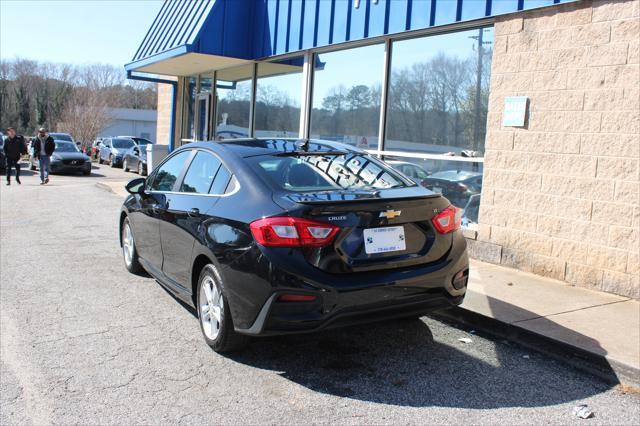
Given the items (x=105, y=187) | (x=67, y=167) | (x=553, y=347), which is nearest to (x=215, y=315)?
(x=553, y=347)

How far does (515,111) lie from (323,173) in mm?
3414

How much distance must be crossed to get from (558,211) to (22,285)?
228 inches

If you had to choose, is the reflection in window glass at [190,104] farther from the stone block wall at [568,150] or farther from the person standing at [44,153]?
the stone block wall at [568,150]

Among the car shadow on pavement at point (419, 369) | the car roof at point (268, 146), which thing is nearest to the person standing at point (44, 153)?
the car roof at point (268, 146)

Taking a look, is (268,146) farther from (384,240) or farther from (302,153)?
(384,240)

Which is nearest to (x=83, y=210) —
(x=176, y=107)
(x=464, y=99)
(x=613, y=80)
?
(x=176, y=107)

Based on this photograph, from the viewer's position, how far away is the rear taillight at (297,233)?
379cm

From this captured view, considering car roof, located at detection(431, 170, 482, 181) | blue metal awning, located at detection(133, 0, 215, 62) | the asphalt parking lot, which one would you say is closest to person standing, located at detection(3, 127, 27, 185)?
blue metal awning, located at detection(133, 0, 215, 62)

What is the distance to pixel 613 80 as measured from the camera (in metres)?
6.00

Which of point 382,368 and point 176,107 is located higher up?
point 176,107

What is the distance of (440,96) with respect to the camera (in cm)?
817

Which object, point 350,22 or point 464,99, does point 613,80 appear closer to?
point 464,99

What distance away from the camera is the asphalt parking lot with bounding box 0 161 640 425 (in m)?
3.52

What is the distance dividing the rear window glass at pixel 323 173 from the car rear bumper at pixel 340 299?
0.75 meters
